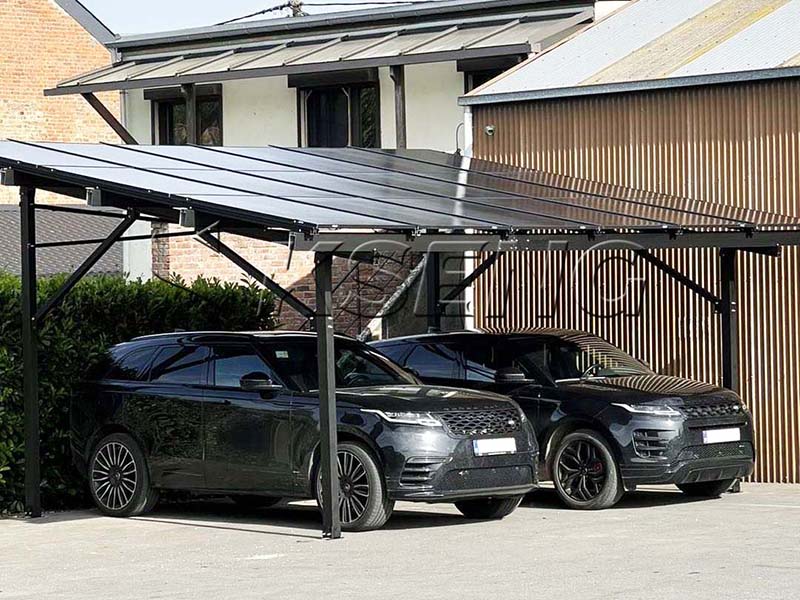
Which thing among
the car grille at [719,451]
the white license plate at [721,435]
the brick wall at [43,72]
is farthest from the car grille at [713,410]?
the brick wall at [43,72]

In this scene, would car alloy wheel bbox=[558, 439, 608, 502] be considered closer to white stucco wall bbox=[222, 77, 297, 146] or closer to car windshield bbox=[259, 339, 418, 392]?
car windshield bbox=[259, 339, 418, 392]

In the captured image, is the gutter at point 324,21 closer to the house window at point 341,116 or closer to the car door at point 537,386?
the house window at point 341,116

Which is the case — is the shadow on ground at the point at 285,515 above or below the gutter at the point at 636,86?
below

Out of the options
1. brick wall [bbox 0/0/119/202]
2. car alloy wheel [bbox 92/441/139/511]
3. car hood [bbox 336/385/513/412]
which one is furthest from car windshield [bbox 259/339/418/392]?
brick wall [bbox 0/0/119/202]

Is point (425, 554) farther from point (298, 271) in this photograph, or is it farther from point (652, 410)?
point (298, 271)

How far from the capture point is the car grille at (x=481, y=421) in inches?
554

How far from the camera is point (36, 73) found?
38281 mm

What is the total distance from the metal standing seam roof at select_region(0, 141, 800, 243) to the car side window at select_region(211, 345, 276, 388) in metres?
1.55

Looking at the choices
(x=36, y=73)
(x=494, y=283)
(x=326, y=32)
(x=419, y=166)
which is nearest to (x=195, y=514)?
(x=419, y=166)

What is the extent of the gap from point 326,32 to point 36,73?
1156 cm

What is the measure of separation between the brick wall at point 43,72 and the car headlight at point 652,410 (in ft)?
79.2

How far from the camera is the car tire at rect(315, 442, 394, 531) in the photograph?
544 inches

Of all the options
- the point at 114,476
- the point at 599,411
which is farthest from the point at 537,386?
the point at 114,476

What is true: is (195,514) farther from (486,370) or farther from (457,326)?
(457,326)
